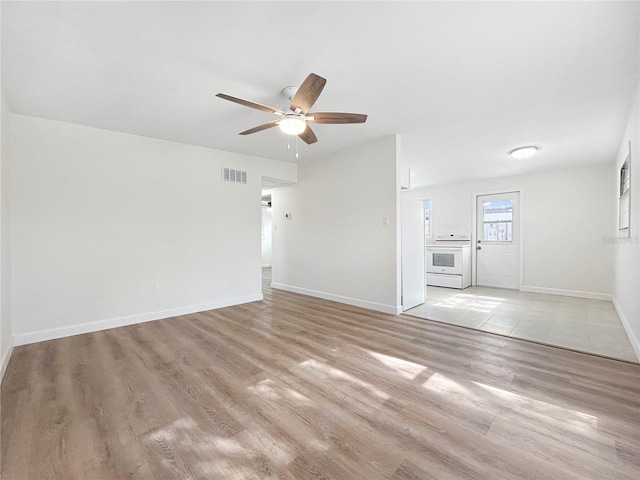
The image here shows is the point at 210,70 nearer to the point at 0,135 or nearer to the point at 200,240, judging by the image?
the point at 0,135

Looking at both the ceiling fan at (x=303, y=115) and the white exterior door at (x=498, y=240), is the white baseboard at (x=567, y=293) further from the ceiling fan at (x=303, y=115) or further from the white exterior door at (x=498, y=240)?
the ceiling fan at (x=303, y=115)

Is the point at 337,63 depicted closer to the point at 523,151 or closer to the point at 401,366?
the point at 401,366

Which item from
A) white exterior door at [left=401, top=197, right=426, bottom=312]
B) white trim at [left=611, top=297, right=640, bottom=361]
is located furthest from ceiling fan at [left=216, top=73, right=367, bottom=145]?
white trim at [left=611, top=297, right=640, bottom=361]

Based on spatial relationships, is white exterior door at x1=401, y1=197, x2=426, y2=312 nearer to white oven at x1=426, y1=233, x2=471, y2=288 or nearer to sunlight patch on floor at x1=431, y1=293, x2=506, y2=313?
sunlight patch on floor at x1=431, y1=293, x2=506, y2=313

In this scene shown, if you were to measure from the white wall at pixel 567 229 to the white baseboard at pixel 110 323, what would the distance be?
592 cm

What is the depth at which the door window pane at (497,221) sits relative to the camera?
6.02m

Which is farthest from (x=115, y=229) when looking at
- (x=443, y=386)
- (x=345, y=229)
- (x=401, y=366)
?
(x=443, y=386)

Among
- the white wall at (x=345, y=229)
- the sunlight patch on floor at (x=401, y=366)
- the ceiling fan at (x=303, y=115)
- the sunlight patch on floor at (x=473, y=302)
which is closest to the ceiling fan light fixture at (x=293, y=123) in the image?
the ceiling fan at (x=303, y=115)

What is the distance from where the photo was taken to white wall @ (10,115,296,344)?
10.0 feet

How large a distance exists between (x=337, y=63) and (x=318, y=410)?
254 cm

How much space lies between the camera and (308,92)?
212cm

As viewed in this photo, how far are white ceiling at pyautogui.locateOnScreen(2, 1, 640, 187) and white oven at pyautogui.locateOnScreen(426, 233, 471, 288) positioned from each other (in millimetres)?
2906

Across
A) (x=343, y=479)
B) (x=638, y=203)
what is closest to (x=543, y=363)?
(x=638, y=203)

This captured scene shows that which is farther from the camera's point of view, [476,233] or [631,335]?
[476,233]
